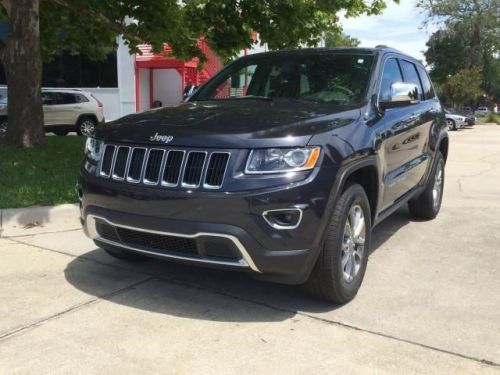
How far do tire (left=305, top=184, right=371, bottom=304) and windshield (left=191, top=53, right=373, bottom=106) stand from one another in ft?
2.88

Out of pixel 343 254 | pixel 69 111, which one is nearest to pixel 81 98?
pixel 69 111

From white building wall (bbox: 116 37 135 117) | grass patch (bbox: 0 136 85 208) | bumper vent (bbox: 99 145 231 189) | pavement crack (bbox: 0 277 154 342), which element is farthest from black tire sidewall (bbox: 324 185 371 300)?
white building wall (bbox: 116 37 135 117)

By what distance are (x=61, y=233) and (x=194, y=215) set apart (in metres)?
2.71

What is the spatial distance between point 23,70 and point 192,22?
327 cm

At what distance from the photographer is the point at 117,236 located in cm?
408

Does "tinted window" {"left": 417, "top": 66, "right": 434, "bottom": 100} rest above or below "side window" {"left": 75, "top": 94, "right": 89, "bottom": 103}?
above

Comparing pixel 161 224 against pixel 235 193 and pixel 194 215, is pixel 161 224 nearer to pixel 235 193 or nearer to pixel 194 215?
pixel 194 215

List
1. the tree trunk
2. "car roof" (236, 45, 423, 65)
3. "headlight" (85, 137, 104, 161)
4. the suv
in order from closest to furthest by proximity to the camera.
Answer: "headlight" (85, 137, 104, 161)
"car roof" (236, 45, 423, 65)
the tree trunk
the suv

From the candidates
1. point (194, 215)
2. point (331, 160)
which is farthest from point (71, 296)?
point (331, 160)

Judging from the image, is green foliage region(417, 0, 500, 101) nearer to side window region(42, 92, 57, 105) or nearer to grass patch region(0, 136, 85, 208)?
side window region(42, 92, 57, 105)

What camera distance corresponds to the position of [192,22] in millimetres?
11266

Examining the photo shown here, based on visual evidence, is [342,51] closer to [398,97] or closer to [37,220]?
[398,97]

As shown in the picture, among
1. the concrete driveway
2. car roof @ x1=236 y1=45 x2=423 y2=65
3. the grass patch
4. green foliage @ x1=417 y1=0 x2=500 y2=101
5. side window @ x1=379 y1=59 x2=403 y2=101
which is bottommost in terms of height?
the concrete driveway

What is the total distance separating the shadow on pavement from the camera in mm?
3955
